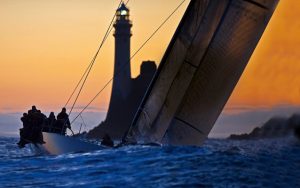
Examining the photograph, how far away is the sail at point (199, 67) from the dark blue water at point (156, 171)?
592 mm

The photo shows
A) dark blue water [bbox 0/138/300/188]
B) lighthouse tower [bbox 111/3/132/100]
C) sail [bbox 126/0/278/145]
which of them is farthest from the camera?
lighthouse tower [bbox 111/3/132/100]

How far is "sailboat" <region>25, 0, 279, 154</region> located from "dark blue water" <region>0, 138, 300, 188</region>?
58 centimetres

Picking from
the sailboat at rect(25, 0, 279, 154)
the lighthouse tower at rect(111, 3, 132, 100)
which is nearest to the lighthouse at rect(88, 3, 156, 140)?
the lighthouse tower at rect(111, 3, 132, 100)

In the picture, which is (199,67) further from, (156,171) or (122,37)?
(122,37)

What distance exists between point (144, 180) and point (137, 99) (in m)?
90.2

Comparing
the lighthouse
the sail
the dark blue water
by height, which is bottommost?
the dark blue water

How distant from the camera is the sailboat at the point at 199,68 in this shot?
14.8 meters

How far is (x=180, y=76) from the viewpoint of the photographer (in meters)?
15.4

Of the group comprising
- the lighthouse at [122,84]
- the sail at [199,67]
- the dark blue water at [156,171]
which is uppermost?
the lighthouse at [122,84]

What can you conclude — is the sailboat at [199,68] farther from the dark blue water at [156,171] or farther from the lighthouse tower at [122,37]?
the lighthouse tower at [122,37]

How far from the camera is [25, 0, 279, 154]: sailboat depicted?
1484 cm

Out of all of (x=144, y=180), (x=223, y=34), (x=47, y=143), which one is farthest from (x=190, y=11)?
(x=47, y=143)

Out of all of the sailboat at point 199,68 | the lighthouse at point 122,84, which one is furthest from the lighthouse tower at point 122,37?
the sailboat at point 199,68

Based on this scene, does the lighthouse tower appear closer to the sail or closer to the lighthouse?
the lighthouse
